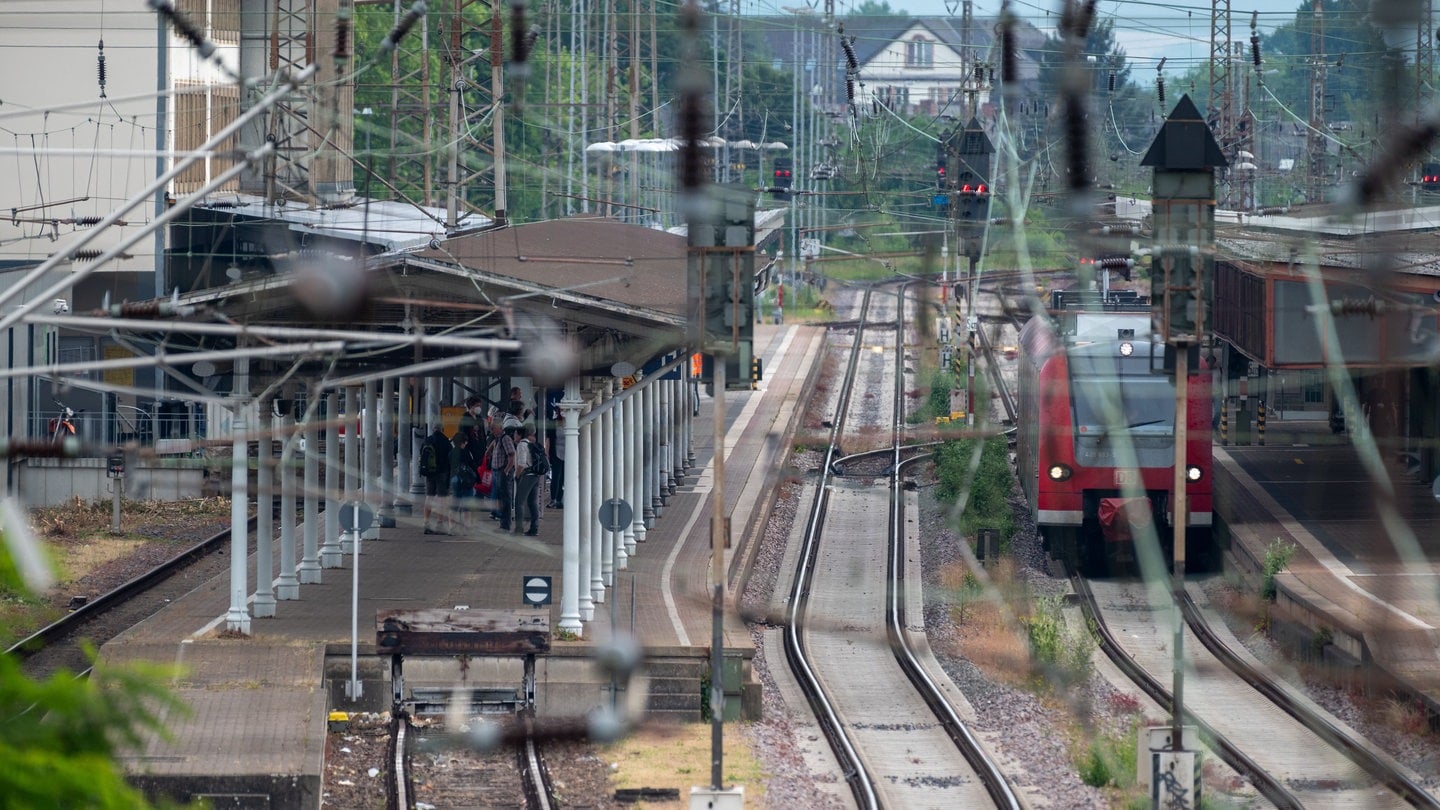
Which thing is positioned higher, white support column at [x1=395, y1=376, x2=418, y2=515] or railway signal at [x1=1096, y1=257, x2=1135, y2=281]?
railway signal at [x1=1096, y1=257, x2=1135, y2=281]

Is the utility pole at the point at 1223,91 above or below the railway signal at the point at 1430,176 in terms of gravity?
above

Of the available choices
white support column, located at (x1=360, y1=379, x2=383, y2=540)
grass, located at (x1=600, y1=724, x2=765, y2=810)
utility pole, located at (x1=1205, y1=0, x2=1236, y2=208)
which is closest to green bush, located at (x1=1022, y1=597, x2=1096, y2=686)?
grass, located at (x1=600, y1=724, x2=765, y2=810)

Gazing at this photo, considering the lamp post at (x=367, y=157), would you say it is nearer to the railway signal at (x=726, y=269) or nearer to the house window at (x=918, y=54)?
the railway signal at (x=726, y=269)

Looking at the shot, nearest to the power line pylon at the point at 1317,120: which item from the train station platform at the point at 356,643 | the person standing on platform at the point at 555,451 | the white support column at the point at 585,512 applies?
the person standing on platform at the point at 555,451

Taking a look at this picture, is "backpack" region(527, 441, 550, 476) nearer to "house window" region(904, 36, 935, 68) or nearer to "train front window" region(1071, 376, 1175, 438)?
"train front window" region(1071, 376, 1175, 438)

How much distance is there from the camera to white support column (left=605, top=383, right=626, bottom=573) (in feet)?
51.6

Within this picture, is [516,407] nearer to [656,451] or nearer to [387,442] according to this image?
[387,442]

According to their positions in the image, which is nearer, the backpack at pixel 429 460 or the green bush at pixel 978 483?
the backpack at pixel 429 460

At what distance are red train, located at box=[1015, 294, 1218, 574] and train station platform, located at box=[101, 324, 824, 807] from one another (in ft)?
11.8

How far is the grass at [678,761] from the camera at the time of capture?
36.2ft

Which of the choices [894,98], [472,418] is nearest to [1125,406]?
[472,418]

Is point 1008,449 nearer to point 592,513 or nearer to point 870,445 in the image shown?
point 870,445

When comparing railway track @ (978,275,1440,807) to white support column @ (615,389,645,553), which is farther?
white support column @ (615,389,645,553)

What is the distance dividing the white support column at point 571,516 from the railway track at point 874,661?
2051mm
